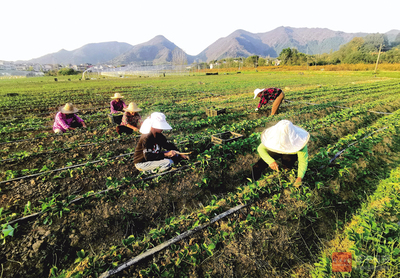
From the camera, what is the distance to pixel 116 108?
8930 millimetres

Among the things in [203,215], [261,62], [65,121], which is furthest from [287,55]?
[203,215]

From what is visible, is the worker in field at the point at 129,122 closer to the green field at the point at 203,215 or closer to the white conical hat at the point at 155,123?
the green field at the point at 203,215

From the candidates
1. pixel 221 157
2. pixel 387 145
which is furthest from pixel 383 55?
pixel 221 157

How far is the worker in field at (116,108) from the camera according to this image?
27.3 feet

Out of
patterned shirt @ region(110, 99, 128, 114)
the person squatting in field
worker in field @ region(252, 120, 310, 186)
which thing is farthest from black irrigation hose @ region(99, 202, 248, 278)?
patterned shirt @ region(110, 99, 128, 114)

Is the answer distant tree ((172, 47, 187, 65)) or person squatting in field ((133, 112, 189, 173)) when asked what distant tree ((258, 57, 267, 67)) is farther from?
person squatting in field ((133, 112, 189, 173))

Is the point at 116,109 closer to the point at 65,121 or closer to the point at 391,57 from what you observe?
the point at 65,121

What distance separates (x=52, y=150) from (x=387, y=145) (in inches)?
402

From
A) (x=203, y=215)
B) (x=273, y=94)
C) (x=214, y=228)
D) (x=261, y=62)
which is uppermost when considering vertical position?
(x=261, y=62)

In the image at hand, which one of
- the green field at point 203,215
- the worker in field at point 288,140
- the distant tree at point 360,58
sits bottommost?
the green field at point 203,215

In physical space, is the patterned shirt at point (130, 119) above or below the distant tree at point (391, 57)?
below

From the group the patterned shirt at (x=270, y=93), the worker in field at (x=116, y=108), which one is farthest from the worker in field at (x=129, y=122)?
the patterned shirt at (x=270, y=93)

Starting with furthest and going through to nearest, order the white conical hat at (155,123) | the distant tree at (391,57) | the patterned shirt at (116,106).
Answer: the distant tree at (391,57), the patterned shirt at (116,106), the white conical hat at (155,123)

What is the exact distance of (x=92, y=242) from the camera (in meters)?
3.18
